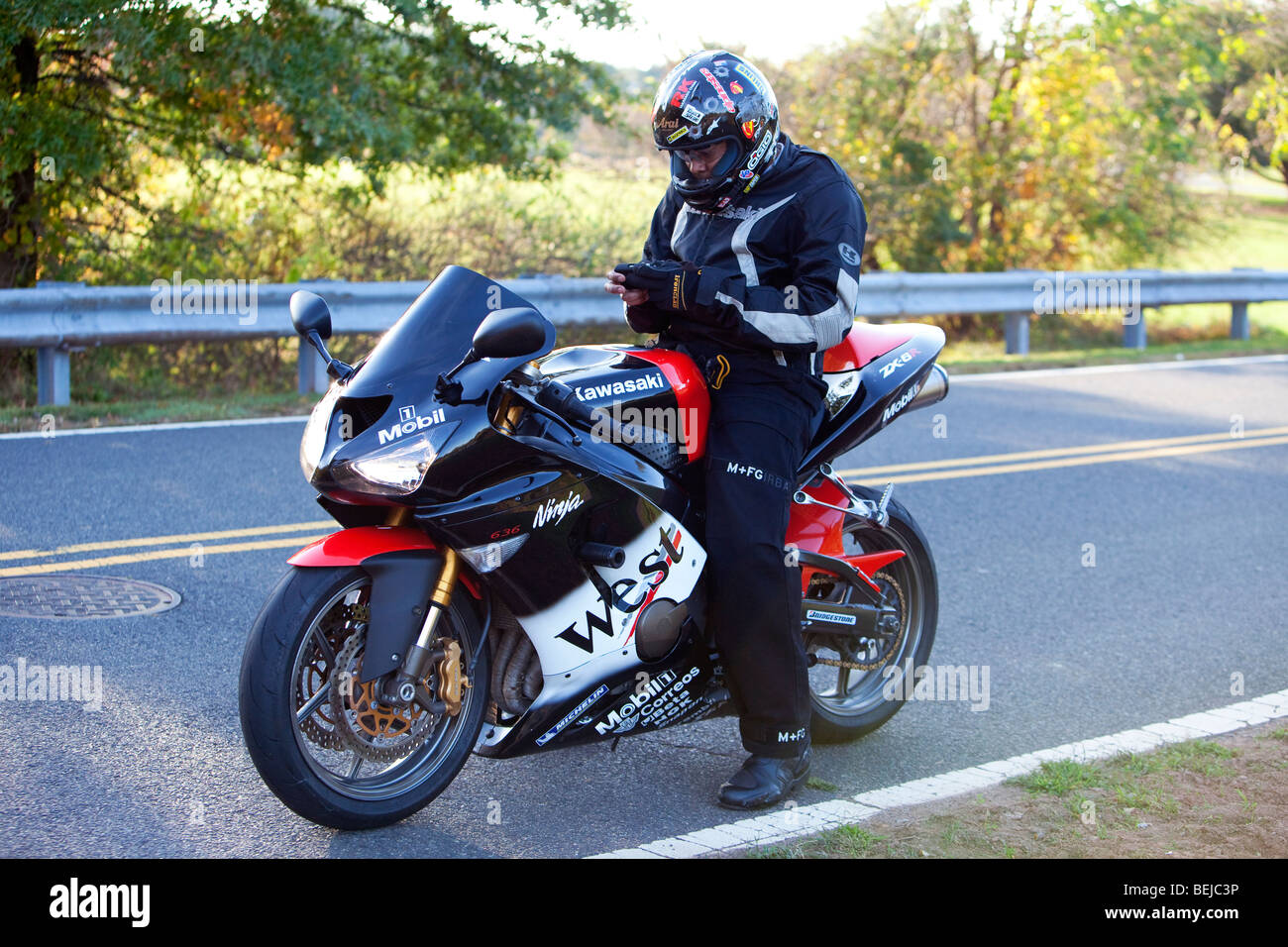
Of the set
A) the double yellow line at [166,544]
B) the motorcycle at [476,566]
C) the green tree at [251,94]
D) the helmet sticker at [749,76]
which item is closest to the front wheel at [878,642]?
the motorcycle at [476,566]

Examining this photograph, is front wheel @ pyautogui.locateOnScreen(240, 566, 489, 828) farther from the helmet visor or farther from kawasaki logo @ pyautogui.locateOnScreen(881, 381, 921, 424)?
kawasaki logo @ pyautogui.locateOnScreen(881, 381, 921, 424)

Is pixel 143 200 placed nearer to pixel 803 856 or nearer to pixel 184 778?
pixel 184 778

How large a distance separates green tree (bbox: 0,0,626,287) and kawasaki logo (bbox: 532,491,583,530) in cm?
756

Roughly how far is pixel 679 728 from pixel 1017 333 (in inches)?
425

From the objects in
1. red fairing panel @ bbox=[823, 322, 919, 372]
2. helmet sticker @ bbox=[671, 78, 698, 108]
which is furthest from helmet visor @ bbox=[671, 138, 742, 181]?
red fairing panel @ bbox=[823, 322, 919, 372]

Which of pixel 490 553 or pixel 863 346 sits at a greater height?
pixel 863 346

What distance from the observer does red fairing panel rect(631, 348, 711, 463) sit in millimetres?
4266

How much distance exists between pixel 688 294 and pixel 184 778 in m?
2.02

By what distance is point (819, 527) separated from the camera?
480 cm

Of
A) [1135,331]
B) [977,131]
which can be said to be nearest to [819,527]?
[1135,331]

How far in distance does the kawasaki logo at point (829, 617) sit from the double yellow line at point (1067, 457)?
154 inches

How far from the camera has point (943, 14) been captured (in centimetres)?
1878

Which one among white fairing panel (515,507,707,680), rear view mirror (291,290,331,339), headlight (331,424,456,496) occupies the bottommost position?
white fairing panel (515,507,707,680)

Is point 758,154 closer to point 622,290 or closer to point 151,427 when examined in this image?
point 622,290
